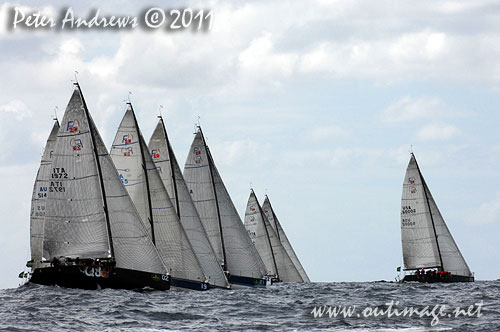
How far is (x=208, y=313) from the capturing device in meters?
39.4

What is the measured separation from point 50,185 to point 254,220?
46567mm

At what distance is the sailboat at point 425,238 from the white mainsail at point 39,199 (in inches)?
1528

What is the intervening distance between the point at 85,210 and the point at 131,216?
111 inches

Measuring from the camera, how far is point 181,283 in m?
56.8

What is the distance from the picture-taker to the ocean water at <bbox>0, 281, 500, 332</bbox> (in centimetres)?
3362

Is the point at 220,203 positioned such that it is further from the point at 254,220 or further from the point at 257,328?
the point at 257,328

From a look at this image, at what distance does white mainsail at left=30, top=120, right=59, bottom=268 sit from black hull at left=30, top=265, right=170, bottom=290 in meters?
20.4

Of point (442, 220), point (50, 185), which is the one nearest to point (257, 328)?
point (50, 185)

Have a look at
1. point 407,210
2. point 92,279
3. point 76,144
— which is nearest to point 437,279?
point 407,210

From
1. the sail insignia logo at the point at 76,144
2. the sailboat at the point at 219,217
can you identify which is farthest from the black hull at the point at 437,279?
the sail insignia logo at the point at 76,144

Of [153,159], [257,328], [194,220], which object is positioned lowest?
[257,328]

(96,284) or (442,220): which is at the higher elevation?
(442,220)

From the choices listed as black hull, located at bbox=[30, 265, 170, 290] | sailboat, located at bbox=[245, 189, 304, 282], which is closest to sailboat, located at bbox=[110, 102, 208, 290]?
black hull, located at bbox=[30, 265, 170, 290]

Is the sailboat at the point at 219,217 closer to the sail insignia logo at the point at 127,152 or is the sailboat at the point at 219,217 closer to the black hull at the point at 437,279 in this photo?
the sail insignia logo at the point at 127,152
